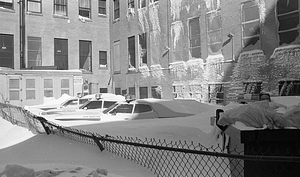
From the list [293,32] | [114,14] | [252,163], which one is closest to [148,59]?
[114,14]

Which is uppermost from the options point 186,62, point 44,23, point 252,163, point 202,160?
point 44,23

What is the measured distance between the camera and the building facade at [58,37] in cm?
2394

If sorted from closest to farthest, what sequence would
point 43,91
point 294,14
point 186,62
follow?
point 294,14 → point 186,62 → point 43,91

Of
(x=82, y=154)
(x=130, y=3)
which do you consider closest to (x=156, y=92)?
(x=130, y=3)

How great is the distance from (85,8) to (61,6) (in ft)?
7.06

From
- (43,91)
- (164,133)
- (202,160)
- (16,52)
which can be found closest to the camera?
(202,160)

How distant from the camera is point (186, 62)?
60.3 ft

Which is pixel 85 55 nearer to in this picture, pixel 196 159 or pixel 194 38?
pixel 194 38

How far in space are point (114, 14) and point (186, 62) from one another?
1046 cm

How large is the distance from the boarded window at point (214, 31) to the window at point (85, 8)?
539 inches

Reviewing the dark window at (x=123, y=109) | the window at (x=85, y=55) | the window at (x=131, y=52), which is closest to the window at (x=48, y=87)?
the window at (x=85, y=55)

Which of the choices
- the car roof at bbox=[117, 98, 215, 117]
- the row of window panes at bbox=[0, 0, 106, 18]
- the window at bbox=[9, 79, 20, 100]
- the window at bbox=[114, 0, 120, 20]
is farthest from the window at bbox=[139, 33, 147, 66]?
the car roof at bbox=[117, 98, 215, 117]

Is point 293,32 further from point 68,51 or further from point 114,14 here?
point 68,51

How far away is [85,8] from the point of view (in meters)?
27.0
